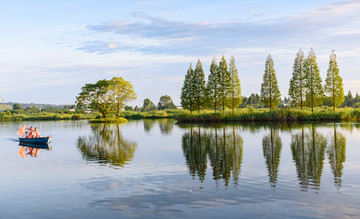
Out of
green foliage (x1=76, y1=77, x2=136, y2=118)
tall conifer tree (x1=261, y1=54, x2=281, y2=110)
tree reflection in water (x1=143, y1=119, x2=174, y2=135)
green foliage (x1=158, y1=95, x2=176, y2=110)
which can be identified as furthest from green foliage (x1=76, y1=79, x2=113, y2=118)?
green foliage (x1=158, y1=95, x2=176, y2=110)

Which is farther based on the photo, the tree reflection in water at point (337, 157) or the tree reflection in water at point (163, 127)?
the tree reflection in water at point (163, 127)

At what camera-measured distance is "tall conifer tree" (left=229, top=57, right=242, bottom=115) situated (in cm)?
6269

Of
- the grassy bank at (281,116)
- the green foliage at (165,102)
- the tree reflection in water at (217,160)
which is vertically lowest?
the tree reflection in water at (217,160)

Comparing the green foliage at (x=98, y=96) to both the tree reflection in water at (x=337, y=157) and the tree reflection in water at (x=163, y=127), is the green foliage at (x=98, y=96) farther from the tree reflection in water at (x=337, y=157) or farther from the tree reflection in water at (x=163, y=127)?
A: the tree reflection in water at (x=337, y=157)

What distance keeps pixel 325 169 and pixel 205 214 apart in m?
8.23

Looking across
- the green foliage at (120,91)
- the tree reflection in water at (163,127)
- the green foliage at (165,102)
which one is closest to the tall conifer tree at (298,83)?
Result: the tree reflection in water at (163,127)

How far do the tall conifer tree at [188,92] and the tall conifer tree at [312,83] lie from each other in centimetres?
2470

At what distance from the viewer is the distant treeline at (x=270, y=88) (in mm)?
59562

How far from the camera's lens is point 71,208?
32.2ft

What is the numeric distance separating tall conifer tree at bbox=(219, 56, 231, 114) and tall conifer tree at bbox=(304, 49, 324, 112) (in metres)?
16.0

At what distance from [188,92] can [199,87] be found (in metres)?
3.14

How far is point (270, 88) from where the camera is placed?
2456 inches

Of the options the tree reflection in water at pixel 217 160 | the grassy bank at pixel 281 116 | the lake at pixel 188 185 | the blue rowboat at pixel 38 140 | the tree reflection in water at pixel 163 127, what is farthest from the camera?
the grassy bank at pixel 281 116

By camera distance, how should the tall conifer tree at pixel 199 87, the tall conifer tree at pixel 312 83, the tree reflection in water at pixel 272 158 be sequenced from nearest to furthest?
the tree reflection in water at pixel 272 158, the tall conifer tree at pixel 312 83, the tall conifer tree at pixel 199 87
